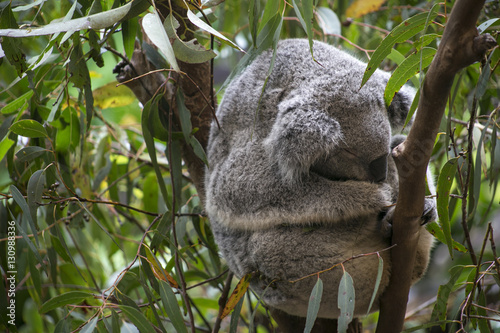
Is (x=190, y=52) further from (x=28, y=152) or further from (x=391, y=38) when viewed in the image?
(x=28, y=152)

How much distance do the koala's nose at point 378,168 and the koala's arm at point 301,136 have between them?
7.7 inches

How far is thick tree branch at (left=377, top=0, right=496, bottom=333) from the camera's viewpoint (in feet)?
3.52

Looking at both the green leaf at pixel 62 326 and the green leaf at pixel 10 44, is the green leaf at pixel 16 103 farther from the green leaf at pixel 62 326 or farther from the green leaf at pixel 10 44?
the green leaf at pixel 62 326

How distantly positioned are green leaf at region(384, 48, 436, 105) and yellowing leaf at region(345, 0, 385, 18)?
1432mm

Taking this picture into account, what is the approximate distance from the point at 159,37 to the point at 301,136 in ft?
2.30

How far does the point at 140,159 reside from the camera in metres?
2.75

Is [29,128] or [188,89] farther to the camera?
[188,89]

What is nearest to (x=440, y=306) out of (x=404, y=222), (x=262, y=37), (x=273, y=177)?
(x=404, y=222)

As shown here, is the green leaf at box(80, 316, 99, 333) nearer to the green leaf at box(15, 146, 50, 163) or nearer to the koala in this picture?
the koala

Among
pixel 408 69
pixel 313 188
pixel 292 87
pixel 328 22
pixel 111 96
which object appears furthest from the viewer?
pixel 328 22

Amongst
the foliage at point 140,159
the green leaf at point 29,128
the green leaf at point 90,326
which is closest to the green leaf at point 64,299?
the foliage at point 140,159

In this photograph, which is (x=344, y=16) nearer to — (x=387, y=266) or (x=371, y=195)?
(x=371, y=195)

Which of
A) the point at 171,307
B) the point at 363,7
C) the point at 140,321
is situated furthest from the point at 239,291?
the point at 363,7

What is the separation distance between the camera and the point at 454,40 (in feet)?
3.57
